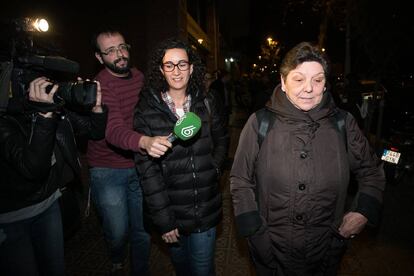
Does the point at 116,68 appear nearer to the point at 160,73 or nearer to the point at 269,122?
the point at 160,73

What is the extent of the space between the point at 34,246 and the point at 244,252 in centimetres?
244

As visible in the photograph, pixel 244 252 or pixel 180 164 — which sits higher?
pixel 180 164

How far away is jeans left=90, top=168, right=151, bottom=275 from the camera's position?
301 cm

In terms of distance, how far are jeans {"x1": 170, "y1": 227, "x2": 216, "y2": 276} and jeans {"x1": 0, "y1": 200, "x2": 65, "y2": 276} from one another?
2.95 ft

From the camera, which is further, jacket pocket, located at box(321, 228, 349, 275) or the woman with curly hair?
the woman with curly hair

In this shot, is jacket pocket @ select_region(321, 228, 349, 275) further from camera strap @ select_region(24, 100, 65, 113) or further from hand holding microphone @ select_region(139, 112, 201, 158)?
camera strap @ select_region(24, 100, 65, 113)

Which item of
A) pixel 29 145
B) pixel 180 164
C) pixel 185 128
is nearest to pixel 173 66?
pixel 185 128

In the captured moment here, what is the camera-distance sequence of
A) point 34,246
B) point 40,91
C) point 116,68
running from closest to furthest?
1. point 40,91
2. point 34,246
3. point 116,68

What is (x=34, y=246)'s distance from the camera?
7.84ft

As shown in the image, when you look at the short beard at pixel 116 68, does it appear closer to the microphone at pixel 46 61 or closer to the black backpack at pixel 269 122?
the microphone at pixel 46 61

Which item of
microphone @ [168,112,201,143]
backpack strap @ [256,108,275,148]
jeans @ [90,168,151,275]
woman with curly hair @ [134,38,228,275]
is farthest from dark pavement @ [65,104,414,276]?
microphone @ [168,112,201,143]

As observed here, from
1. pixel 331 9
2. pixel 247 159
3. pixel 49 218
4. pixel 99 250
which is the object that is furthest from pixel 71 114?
pixel 331 9

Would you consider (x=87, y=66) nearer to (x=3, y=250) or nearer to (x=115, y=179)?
(x=115, y=179)

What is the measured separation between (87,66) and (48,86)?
20.3 ft
